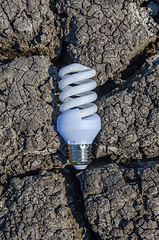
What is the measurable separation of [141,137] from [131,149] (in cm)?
13

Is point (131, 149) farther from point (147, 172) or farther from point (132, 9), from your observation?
point (132, 9)

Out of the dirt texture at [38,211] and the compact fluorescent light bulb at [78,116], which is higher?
the compact fluorescent light bulb at [78,116]

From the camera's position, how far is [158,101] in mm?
2146

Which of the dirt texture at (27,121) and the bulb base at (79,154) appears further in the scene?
the dirt texture at (27,121)

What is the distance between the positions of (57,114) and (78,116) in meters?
0.33

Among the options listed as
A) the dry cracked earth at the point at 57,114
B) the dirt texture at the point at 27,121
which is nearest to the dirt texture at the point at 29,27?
the dry cracked earth at the point at 57,114

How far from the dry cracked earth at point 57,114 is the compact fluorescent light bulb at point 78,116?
0.17 meters

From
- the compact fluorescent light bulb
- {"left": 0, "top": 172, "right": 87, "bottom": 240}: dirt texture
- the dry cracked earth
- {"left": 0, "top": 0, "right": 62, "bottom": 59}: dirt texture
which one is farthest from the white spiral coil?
{"left": 0, "top": 172, "right": 87, "bottom": 240}: dirt texture

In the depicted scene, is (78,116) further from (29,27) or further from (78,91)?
(29,27)

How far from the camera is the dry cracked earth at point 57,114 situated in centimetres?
200

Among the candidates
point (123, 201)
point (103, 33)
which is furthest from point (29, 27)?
point (123, 201)

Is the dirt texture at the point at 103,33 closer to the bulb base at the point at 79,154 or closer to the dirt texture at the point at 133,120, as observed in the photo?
the dirt texture at the point at 133,120

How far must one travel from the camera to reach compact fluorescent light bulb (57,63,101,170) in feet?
6.47

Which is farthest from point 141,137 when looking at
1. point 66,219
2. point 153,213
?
point 66,219
